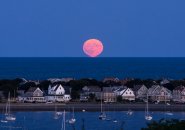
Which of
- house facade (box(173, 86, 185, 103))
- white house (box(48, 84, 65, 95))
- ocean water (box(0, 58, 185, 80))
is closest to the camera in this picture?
house facade (box(173, 86, 185, 103))

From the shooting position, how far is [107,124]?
32.2 metres

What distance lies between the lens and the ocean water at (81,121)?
30.5m

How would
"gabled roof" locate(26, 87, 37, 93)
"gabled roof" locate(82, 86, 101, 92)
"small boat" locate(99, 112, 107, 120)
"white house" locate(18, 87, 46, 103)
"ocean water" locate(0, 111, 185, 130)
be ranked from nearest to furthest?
"ocean water" locate(0, 111, 185, 130), "small boat" locate(99, 112, 107, 120), "white house" locate(18, 87, 46, 103), "gabled roof" locate(26, 87, 37, 93), "gabled roof" locate(82, 86, 101, 92)

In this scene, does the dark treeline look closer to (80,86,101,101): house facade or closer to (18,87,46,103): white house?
(80,86,101,101): house facade

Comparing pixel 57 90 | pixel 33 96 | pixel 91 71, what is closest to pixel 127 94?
pixel 57 90

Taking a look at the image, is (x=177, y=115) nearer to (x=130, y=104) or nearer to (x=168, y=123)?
(x=130, y=104)

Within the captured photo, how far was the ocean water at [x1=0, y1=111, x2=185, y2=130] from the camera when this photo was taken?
30516mm

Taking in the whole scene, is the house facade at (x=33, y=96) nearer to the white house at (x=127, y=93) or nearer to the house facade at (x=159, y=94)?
the white house at (x=127, y=93)

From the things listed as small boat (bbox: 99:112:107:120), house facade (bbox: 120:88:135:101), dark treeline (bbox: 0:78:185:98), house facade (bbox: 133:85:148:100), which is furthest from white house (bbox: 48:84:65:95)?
small boat (bbox: 99:112:107:120)

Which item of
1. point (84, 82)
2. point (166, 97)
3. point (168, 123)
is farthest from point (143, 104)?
point (168, 123)

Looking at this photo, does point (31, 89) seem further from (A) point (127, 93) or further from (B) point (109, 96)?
(A) point (127, 93)

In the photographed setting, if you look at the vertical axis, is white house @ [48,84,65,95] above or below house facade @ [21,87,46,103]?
above

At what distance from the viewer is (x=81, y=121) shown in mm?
32156

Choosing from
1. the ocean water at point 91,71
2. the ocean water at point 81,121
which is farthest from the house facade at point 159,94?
the ocean water at point 91,71
